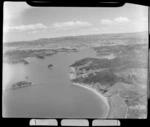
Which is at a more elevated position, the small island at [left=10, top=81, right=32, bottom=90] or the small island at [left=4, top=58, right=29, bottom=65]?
the small island at [left=4, top=58, right=29, bottom=65]

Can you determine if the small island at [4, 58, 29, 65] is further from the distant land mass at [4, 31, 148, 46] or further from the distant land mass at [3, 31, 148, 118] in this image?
the distant land mass at [4, 31, 148, 46]

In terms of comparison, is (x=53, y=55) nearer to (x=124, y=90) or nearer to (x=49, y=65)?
(x=49, y=65)

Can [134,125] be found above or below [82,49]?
below


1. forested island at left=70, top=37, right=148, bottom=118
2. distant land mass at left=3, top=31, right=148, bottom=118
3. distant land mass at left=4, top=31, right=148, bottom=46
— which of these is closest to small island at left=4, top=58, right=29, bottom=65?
distant land mass at left=3, top=31, right=148, bottom=118

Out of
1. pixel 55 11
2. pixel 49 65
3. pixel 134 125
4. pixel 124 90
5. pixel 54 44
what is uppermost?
pixel 55 11

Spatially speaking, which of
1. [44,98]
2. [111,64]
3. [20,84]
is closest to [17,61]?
[20,84]

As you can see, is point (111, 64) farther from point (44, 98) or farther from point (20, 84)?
point (20, 84)

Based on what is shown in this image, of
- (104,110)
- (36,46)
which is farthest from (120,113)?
(36,46)
